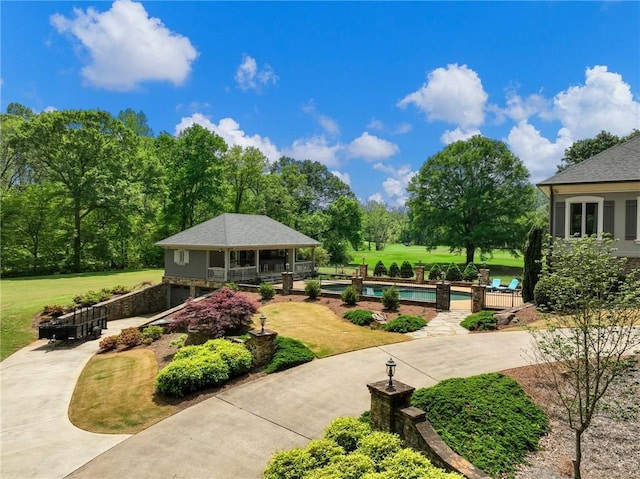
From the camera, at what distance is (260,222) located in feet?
104

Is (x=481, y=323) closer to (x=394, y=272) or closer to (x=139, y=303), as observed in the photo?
(x=394, y=272)

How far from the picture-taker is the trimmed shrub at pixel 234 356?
10578mm

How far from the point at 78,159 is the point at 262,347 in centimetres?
3551

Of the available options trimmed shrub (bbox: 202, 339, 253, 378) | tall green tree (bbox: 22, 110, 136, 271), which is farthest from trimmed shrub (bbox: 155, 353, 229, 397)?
tall green tree (bbox: 22, 110, 136, 271)

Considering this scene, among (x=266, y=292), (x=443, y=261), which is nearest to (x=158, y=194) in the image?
(x=266, y=292)

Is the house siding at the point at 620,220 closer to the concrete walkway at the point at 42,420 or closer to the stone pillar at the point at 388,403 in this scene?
the stone pillar at the point at 388,403

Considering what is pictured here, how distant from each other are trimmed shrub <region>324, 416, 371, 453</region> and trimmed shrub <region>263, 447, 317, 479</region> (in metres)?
0.66

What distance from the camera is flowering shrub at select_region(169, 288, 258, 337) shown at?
1327 cm

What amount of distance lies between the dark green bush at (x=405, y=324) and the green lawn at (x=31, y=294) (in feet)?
51.7

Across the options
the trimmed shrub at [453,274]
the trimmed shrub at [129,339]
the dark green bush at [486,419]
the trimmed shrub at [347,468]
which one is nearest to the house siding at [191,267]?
the trimmed shrub at [129,339]

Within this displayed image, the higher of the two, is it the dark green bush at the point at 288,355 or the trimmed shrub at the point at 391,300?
the trimmed shrub at the point at 391,300

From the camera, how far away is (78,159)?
36.6 metres

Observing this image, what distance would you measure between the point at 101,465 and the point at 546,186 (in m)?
21.2

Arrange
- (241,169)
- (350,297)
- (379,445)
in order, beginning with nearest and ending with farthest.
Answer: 1. (379,445)
2. (350,297)
3. (241,169)
